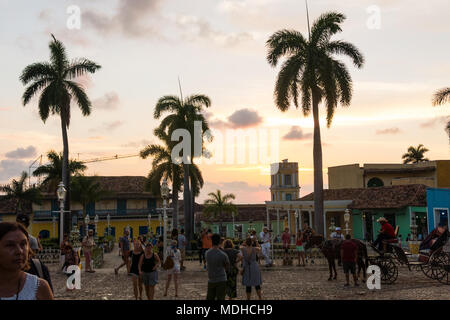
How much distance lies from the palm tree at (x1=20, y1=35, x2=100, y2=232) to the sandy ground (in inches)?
809

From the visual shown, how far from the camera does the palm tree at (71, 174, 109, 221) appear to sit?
6012 cm

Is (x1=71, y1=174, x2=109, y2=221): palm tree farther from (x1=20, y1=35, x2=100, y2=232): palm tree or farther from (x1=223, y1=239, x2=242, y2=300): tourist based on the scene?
(x1=223, y1=239, x2=242, y2=300): tourist

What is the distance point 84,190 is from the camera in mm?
60375

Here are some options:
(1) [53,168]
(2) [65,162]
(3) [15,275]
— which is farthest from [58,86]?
(3) [15,275]

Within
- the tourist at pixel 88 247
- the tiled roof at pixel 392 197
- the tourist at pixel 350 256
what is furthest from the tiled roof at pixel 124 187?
the tourist at pixel 350 256

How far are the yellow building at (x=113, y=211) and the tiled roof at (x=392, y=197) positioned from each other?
26952 mm

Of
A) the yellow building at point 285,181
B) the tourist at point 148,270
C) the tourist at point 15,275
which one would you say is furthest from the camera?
the yellow building at point 285,181

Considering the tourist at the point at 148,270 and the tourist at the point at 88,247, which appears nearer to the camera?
the tourist at the point at 148,270

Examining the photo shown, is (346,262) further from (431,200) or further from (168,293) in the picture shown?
(431,200)

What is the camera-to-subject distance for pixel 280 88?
3244cm

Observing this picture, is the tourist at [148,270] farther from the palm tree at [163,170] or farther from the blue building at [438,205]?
the palm tree at [163,170]

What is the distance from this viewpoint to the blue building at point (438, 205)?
1169 inches

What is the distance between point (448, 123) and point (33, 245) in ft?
96.2
